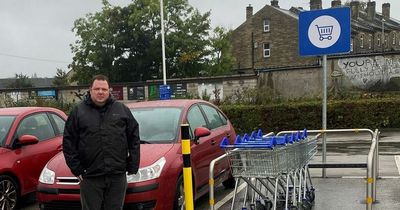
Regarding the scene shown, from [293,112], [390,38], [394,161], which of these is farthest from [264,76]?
[390,38]

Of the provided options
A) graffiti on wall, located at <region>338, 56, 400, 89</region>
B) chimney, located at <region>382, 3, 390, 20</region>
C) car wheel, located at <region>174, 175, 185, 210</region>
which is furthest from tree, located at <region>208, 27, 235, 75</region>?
car wheel, located at <region>174, 175, 185, 210</region>

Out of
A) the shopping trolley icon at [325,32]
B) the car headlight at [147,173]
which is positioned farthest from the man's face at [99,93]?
the shopping trolley icon at [325,32]

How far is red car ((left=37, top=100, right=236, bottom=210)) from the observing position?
551cm

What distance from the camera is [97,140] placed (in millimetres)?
4473

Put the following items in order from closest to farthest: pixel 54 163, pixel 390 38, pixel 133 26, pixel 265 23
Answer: pixel 54 163
pixel 133 26
pixel 265 23
pixel 390 38

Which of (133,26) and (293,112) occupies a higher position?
(133,26)

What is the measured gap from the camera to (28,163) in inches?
284

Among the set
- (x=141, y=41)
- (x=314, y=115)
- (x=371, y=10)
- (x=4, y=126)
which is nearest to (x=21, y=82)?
(x=141, y=41)

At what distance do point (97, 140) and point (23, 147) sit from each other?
3.28 metres

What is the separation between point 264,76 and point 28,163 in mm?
19231

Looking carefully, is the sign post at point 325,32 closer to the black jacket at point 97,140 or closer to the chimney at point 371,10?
the black jacket at point 97,140

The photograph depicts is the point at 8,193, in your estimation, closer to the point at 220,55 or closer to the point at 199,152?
the point at 199,152

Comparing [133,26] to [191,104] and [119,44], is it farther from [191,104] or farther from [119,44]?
[191,104]

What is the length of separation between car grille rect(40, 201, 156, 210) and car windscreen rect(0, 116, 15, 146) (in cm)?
180
